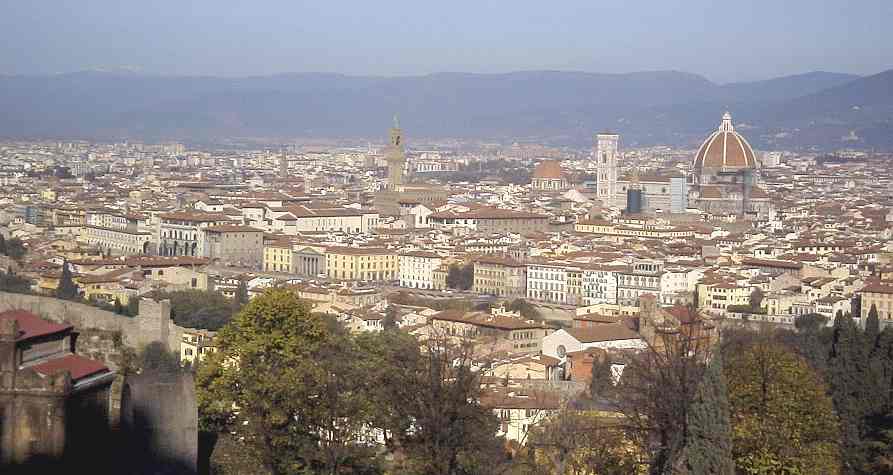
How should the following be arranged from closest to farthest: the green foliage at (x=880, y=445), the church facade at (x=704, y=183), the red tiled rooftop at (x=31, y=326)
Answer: the red tiled rooftop at (x=31, y=326) → the green foliage at (x=880, y=445) → the church facade at (x=704, y=183)

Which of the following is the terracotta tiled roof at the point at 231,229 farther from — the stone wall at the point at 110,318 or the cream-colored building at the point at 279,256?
the stone wall at the point at 110,318

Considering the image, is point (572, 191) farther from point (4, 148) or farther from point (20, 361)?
point (20, 361)

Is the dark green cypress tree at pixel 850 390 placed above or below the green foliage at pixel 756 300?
above

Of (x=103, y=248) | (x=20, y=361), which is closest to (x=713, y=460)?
(x=20, y=361)

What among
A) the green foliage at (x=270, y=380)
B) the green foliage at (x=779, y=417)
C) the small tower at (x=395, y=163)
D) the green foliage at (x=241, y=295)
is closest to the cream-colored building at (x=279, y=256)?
the green foliage at (x=241, y=295)

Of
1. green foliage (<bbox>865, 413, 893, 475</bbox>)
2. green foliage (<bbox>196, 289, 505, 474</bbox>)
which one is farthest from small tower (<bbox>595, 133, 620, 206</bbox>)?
green foliage (<bbox>196, 289, 505, 474</bbox>)

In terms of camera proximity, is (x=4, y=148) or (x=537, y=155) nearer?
(x=4, y=148)

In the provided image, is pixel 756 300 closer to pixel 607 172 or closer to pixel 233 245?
pixel 233 245
